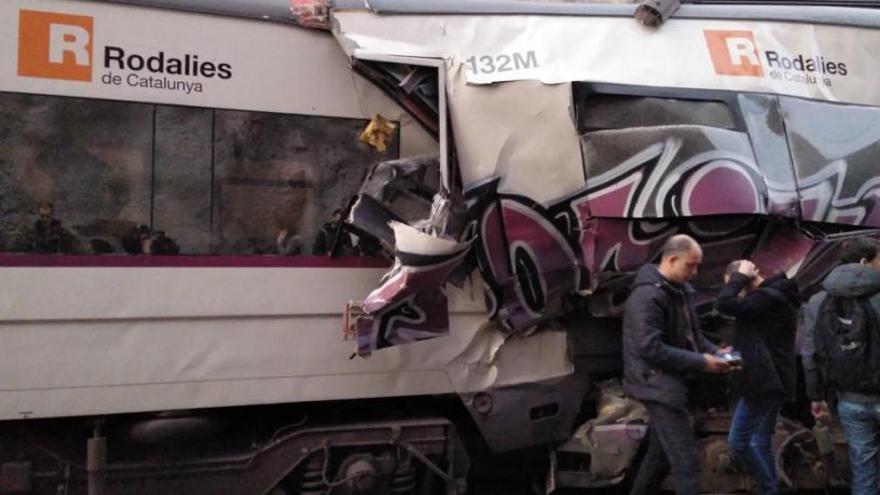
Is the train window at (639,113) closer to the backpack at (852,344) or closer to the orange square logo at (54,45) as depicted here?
the backpack at (852,344)

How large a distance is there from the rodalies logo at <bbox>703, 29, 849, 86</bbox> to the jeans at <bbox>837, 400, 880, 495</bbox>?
2.06 metres

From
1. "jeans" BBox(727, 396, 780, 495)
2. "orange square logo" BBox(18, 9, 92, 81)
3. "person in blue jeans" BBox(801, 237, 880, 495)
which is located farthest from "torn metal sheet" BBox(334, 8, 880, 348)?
"orange square logo" BBox(18, 9, 92, 81)

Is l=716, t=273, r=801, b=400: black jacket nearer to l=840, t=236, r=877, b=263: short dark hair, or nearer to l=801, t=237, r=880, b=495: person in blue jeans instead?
l=801, t=237, r=880, b=495: person in blue jeans

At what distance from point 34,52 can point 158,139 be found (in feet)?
2.30

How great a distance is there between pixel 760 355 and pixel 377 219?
7.51 feet

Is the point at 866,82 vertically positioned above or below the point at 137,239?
above

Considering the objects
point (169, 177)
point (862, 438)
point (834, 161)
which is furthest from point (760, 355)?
point (169, 177)

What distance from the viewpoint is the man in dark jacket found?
12.2ft

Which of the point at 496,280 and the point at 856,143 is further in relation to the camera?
the point at 856,143

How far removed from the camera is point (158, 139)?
3936 mm

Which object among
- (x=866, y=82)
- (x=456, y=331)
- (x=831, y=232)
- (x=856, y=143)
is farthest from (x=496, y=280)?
(x=866, y=82)

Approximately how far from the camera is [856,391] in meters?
4.11

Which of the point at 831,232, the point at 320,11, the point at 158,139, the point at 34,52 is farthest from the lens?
the point at 831,232

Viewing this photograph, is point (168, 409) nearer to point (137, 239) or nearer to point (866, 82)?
point (137, 239)
